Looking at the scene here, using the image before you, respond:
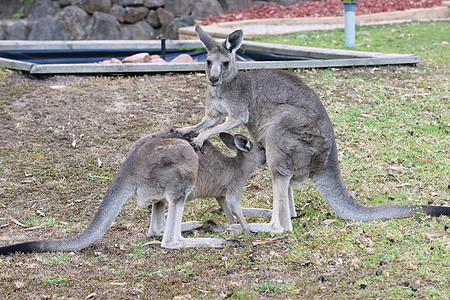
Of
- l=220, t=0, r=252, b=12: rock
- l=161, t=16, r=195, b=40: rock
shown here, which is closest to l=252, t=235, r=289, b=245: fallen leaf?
l=161, t=16, r=195, b=40: rock

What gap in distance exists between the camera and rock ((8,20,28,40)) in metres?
12.5

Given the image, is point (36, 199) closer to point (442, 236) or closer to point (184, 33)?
point (442, 236)

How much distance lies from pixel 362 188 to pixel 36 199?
2889 millimetres

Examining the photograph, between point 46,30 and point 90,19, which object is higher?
point 90,19

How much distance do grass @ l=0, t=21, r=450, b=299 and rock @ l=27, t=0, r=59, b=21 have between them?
6278 mm

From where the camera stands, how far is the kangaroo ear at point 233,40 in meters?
4.57

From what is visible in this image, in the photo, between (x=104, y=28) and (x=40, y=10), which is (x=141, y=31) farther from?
(x=40, y=10)

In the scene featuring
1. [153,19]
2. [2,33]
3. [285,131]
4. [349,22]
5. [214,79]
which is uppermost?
[153,19]

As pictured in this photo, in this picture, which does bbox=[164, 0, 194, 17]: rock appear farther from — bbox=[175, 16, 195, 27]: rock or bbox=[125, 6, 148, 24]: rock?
bbox=[125, 6, 148, 24]: rock

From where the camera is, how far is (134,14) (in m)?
13.4

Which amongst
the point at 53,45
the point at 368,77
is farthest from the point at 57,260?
the point at 53,45

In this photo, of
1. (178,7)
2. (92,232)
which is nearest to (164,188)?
(92,232)

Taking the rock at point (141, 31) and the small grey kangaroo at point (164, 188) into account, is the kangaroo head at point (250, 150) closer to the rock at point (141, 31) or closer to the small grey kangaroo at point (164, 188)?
the small grey kangaroo at point (164, 188)

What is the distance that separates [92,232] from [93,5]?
33.4ft
